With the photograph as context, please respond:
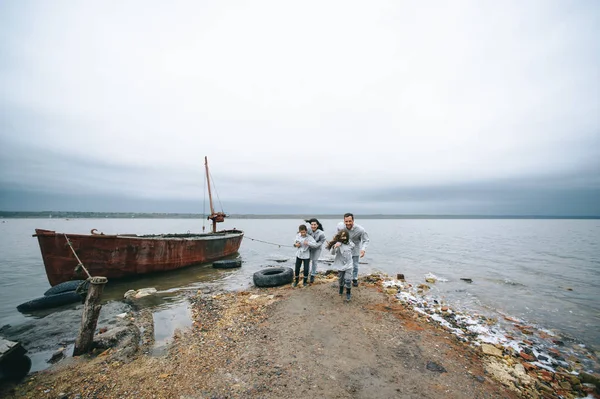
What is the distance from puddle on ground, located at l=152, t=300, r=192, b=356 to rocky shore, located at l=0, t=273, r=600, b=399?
0.22m

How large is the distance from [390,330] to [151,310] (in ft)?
26.2

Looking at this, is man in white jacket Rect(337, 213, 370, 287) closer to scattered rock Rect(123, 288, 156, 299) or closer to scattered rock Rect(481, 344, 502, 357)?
scattered rock Rect(481, 344, 502, 357)

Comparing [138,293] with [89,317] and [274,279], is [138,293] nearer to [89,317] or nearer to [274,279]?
[89,317]

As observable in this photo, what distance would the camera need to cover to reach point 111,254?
38.9 ft

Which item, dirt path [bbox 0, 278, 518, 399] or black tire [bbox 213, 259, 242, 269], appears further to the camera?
black tire [bbox 213, 259, 242, 269]

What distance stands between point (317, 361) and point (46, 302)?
1068 centimetres

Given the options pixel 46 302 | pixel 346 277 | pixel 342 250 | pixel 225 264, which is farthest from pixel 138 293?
pixel 342 250

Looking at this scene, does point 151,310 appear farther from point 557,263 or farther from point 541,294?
point 557,263

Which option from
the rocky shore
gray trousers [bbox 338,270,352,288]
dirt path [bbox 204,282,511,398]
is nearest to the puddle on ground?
the rocky shore

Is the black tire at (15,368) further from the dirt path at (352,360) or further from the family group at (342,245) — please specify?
the family group at (342,245)

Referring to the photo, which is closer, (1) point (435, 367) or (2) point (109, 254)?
(1) point (435, 367)

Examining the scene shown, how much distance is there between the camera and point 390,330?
6.23 m

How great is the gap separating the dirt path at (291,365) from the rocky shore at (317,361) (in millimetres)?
22

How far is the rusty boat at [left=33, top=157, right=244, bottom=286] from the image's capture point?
10836 mm
